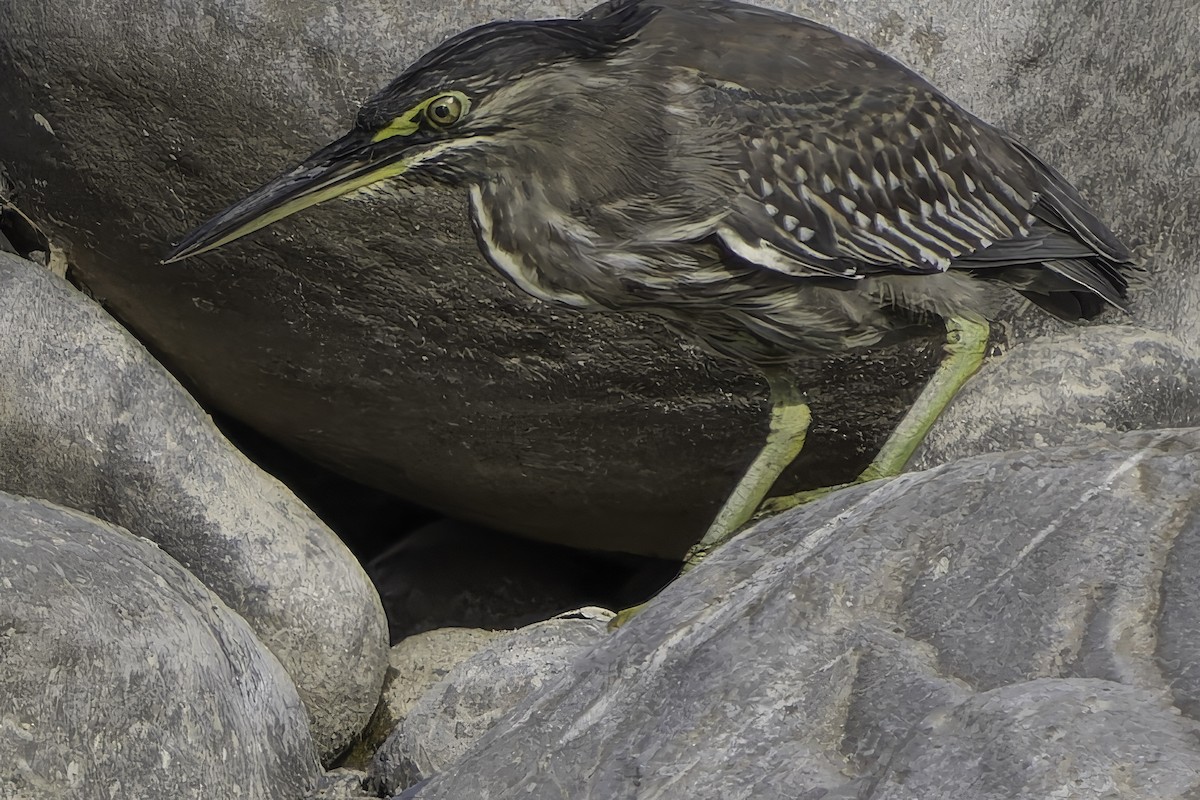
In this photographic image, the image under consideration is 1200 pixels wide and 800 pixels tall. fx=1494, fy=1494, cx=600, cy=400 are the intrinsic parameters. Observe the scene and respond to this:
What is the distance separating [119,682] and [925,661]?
1.40 meters

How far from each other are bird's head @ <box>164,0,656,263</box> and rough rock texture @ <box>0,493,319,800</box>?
599 mm

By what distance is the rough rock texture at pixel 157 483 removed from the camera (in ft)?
10.5

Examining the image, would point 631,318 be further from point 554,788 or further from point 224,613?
point 554,788

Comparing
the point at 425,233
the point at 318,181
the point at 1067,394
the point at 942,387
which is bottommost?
the point at 1067,394

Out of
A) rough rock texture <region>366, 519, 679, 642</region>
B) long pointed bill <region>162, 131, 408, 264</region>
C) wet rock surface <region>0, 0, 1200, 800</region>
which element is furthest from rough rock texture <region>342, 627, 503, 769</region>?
long pointed bill <region>162, 131, 408, 264</region>

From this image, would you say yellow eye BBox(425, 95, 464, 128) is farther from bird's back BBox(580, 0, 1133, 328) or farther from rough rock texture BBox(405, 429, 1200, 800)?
rough rock texture BBox(405, 429, 1200, 800)

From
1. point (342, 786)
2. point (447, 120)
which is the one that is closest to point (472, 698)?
point (342, 786)

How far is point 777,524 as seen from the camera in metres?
2.15

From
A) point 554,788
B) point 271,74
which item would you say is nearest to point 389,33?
A: point 271,74

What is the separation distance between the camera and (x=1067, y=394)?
321cm

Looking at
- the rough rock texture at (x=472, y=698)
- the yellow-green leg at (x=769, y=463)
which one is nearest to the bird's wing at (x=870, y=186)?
the yellow-green leg at (x=769, y=463)

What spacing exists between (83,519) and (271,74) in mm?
960

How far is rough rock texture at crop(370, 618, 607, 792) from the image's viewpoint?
2965 mm

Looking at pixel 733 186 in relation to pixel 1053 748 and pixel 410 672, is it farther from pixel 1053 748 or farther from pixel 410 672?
pixel 410 672
